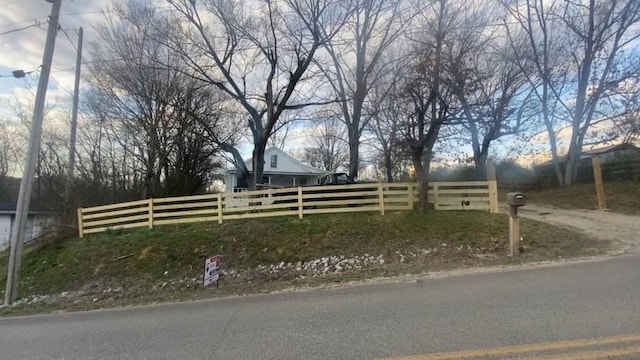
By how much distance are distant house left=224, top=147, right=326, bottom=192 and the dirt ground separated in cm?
2881

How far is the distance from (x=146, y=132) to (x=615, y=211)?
24.4 meters

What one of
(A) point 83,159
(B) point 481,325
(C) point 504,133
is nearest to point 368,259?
(B) point 481,325

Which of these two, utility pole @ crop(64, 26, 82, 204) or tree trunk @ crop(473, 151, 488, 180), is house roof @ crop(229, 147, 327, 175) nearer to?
tree trunk @ crop(473, 151, 488, 180)

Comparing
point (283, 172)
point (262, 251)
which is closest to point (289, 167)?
point (283, 172)

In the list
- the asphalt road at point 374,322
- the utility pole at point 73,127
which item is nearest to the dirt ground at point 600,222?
the asphalt road at point 374,322

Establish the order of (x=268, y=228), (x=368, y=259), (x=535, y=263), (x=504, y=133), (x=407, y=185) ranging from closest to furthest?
1. (x=535, y=263)
2. (x=368, y=259)
3. (x=268, y=228)
4. (x=407, y=185)
5. (x=504, y=133)

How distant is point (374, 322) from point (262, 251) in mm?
8570

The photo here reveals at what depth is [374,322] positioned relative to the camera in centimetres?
593

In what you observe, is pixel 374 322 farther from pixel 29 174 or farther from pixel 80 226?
pixel 80 226

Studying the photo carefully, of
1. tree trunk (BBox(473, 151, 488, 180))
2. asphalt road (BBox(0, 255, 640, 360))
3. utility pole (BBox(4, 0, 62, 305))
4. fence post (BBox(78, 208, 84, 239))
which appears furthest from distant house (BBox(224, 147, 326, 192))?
asphalt road (BBox(0, 255, 640, 360))

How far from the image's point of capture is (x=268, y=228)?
623 inches

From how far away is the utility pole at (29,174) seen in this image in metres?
13.0

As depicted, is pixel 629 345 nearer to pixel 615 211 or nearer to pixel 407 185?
pixel 407 185

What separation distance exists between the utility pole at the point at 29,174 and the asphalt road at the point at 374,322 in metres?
5.20
